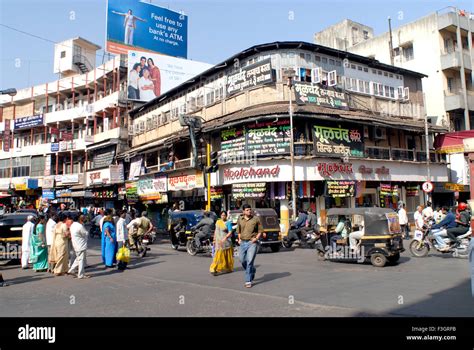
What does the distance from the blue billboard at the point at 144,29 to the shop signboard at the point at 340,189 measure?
2567cm

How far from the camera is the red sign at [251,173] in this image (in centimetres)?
1975

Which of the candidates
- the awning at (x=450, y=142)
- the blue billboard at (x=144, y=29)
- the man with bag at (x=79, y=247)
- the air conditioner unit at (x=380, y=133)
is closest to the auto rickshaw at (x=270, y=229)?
the man with bag at (x=79, y=247)

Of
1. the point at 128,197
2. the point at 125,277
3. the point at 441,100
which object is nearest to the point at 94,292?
the point at 125,277

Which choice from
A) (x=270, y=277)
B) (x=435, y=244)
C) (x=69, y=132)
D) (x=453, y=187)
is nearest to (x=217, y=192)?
(x=435, y=244)

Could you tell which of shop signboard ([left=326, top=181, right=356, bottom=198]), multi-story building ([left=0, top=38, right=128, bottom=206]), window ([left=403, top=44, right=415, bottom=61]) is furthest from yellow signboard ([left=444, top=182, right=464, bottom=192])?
multi-story building ([left=0, top=38, right=128, bottom=206])

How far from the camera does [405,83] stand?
26641 mm

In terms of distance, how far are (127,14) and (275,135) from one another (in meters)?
25.1

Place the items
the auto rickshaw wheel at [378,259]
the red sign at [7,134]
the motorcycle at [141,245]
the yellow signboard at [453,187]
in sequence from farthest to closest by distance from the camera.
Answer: the red sign at [7,134] < the yellow signboard at [453,187] < the motorcycle at [141,245] < the auto rickshaw wheel at [378,259]

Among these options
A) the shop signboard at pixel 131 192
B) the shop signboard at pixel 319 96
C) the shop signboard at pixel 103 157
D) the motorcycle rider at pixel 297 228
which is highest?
the shop signboard at pixel 319 96

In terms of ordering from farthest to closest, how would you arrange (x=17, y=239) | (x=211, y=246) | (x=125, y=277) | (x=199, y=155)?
(x=199, y=155) < (x=211, y=246) < (x=17, y=239) < (x=125, y=277)

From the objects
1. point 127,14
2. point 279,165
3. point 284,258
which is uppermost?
point 127,14

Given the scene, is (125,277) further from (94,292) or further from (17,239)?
(17,239)

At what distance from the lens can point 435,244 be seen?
1230cm

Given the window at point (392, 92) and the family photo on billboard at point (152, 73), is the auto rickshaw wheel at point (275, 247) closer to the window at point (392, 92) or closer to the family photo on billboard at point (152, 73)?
the window at point (392, 92)
